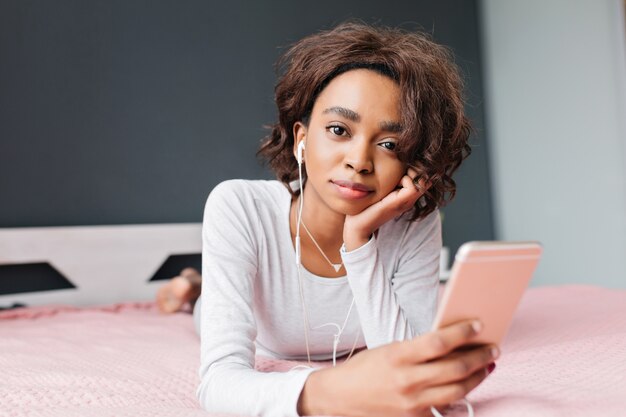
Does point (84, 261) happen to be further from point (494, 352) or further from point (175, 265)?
point (494, 352)

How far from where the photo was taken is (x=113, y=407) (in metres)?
0.75

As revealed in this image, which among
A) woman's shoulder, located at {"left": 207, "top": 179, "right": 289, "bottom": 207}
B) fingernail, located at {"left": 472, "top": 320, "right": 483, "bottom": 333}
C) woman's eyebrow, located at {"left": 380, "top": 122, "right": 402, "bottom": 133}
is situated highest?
woman's eyebrow, located at {"left": 380, "top": 122, "right": 402, "bottom": 133}

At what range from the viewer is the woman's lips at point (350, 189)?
2.94 ft

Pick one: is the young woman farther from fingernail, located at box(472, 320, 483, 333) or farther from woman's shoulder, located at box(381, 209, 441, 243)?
fingernail, located at box(472, 320, 483, 333)

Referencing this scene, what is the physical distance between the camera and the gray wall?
6.52 ft

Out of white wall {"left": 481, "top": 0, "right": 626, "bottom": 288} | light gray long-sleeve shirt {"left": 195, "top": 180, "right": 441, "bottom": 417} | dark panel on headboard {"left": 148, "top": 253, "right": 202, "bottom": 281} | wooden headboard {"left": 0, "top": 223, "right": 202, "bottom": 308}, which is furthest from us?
white wall {"left": 481, "top": 0, "right": 626, "bottom": 288}

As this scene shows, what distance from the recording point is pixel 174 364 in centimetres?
104

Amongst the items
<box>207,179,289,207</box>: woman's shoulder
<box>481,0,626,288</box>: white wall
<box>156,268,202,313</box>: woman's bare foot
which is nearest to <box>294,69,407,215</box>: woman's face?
<box>207,179,289,207</box>: woman's shoulder

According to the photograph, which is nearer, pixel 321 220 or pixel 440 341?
pixel 440 341

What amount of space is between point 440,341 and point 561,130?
2708 mm

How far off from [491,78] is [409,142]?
2.64 metres

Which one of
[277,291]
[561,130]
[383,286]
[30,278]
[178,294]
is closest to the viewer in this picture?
[383,286]

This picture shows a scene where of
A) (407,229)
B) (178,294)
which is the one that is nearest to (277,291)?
(407,229)

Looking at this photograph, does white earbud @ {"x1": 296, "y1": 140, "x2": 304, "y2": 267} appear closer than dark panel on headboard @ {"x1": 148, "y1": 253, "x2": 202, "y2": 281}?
Yes
